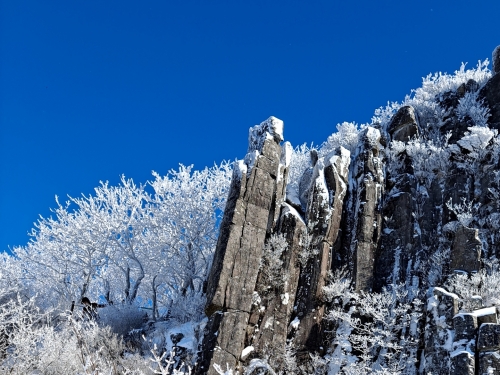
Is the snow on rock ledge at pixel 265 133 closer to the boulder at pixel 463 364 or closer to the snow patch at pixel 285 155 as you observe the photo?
the snow patch at pixel 285 155

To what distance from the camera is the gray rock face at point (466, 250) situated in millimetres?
21859

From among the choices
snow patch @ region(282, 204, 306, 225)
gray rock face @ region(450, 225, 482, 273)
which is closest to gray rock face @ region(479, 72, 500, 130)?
gray rock face @ region(450, 225, 482, 273)

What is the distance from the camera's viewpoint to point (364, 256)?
24781mm

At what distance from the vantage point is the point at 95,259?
33.7m

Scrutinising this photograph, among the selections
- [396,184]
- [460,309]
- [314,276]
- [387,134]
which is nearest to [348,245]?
[314,276]

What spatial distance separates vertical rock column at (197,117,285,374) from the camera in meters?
21.2

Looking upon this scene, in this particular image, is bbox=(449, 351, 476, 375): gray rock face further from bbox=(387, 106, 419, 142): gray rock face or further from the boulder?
bbox=(387, 106, 419, 142): gray rock face

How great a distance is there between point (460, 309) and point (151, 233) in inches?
860

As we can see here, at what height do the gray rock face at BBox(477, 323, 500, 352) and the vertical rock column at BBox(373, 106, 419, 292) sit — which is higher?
the vertical rock column at BBox(373, 106, 419, 292)

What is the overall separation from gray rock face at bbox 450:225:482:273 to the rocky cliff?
0.17ft

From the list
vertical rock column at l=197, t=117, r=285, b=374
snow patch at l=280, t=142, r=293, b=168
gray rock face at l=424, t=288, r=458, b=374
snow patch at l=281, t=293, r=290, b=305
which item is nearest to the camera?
gray rock face at l=424, t=288, r=458, b=374

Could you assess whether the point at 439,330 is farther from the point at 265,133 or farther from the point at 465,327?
the point at 265,133

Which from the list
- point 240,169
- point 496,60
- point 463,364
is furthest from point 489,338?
point 496,60

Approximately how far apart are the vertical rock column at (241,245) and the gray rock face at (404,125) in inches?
313
